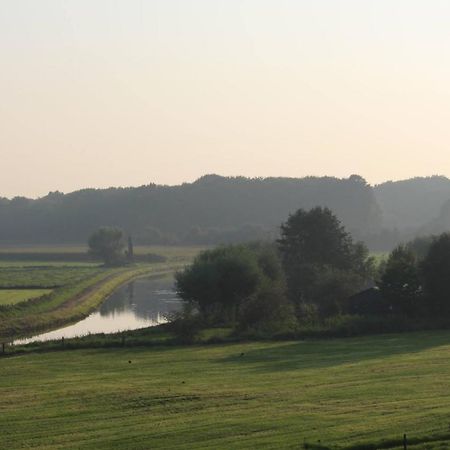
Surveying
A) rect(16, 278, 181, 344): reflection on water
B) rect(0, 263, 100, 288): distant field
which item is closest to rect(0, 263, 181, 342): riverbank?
rect(16, 278, 181, 344): reflection on water

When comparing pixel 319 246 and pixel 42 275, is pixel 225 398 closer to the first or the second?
pixel 319 246

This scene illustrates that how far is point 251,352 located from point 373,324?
13999 mm

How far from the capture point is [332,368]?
46.9 m

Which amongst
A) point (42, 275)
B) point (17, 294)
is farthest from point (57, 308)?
point (42, 275)

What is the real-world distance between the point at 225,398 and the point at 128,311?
195 ft

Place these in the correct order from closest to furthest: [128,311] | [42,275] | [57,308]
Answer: [57,308] < [128,311] < [42,275]

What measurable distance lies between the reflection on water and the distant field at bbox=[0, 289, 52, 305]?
250 inches

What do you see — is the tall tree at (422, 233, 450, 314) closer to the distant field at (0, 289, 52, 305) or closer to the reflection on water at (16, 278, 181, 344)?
the reflection on water at (16, 278, 181, 344)

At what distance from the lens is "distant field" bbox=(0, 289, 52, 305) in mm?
88312

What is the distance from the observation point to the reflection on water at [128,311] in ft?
253

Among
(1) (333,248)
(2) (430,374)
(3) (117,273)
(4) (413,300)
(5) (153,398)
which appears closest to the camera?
(5) (153,398)

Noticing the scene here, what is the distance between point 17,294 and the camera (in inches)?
3836

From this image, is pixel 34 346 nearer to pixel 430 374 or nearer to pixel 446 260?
pixel 430 374

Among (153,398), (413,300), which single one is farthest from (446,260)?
(153,398)
